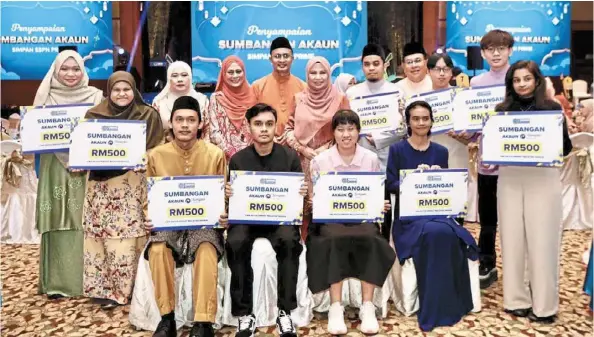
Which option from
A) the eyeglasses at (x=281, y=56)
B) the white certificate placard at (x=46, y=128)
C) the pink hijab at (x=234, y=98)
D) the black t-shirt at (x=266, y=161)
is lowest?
Result: the black t-shirt at (x=266, y=161)

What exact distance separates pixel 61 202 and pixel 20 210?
1.90m

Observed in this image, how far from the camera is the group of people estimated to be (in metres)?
2.91

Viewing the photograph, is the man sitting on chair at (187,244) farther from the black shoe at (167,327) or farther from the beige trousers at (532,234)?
the beige trousers at (532,234)

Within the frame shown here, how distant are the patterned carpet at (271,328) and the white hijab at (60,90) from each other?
4.49 ft

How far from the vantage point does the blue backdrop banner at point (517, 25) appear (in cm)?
734

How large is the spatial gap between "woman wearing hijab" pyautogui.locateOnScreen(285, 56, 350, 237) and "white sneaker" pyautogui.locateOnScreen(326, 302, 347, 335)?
3.05 feet

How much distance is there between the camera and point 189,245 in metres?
2.93

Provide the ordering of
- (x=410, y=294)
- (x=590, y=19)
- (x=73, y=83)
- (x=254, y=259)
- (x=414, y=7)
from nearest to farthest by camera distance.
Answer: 1. (x=254, y=259)
2. (x=410, y=294)
3. (x=73, y=83)
4. (x=414, y=7)
5. (x=590, y=19)

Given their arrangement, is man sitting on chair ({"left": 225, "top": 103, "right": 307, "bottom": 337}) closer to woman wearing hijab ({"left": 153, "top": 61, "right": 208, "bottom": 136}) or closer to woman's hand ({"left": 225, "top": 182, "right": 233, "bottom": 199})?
woman's hand ({"left": 225, "top": 182, "right": 233, "bottom": 199})

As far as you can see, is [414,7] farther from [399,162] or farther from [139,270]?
[139,270]

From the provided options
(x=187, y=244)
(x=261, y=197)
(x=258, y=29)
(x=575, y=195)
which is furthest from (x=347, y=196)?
Result: (x=258, y=29)

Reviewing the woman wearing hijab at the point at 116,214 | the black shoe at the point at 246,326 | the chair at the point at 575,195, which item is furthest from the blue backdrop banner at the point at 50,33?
the chair at the point at 575,195

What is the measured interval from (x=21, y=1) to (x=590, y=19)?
1014cm

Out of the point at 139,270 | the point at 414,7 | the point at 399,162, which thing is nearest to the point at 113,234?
the point at 139,270
